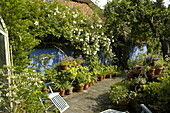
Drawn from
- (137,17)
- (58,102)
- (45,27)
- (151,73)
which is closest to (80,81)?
(58,102)

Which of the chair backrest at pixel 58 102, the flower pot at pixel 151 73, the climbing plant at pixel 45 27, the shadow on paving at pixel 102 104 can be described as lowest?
the shadow on paving at pixel 102 104

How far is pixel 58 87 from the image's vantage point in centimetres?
547

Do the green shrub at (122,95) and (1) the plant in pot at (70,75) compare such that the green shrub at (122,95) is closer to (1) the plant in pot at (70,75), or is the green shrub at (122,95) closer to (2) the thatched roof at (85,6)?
(1) the plant in pot at (70,75)

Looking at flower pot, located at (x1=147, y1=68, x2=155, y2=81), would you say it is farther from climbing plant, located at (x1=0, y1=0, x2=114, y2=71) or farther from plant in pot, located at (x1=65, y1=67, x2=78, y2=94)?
climbing plant, located at (x1=0, y1=0, x2=114, y2=71)

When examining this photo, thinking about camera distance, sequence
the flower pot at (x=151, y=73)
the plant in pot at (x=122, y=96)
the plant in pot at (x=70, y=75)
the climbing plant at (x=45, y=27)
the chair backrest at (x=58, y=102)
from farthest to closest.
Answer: the plant in pot at (x=70, y=75) → the flower pot at (x=151, y=73) → the plant in pot at (x=122, y=96) → the chair backrest at (x=58, y=102) → the climbing plant at (x=45, y=27)

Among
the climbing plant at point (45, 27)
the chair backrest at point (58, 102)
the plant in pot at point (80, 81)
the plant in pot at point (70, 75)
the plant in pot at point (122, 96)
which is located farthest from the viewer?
the plant in pot at point (80, 81)

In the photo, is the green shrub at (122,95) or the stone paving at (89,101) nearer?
the green shrub at (122,95)

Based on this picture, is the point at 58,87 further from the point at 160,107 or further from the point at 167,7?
the point at 167,7

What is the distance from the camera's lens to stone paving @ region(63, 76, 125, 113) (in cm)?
446

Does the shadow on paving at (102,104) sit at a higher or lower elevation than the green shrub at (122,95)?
lower

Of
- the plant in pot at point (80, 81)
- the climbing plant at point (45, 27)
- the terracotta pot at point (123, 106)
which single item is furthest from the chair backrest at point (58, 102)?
the plant in pot at point (80, 81)

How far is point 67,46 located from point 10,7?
410 cm

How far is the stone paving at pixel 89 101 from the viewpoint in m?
4.46

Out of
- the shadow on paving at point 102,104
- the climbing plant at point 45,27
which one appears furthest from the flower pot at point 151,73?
the climbing plant at point 45,27
